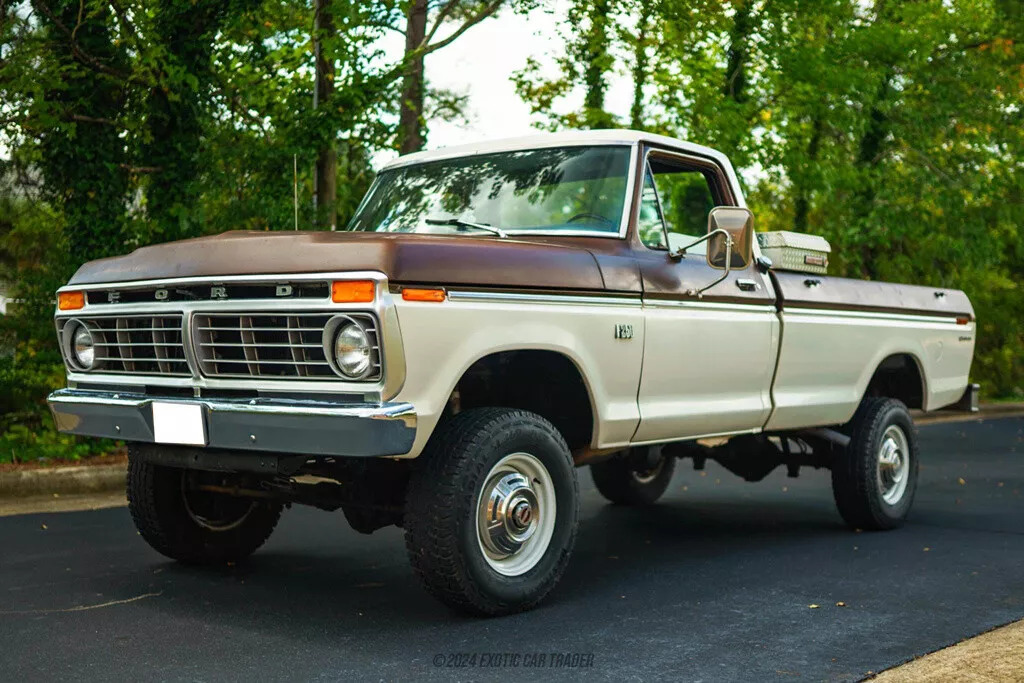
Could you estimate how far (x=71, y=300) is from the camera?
5.64m

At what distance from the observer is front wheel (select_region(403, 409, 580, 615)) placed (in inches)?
192

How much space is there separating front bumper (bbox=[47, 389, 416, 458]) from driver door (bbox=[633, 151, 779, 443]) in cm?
168

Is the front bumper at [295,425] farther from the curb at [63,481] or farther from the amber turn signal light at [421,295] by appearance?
the curb at [63,481]

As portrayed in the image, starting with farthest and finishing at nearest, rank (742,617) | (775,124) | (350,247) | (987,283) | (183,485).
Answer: (987,283)
(775,124)
(183,485)
(742,617)
(350,247)

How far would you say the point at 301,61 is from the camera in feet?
40.1

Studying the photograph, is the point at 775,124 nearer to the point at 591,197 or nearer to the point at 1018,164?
the point at 1018,164

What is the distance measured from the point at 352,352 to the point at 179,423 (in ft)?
2.91

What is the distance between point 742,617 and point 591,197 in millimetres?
2180

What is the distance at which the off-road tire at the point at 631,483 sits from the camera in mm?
8609

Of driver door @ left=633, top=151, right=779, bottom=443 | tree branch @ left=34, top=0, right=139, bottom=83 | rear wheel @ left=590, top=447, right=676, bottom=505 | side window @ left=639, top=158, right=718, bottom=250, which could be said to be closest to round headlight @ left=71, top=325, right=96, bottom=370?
driver door @ left=633, top=151, right=779, bottom=443

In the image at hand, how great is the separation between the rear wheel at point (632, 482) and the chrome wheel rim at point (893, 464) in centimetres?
153

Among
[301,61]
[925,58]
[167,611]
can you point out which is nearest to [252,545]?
[167,611]

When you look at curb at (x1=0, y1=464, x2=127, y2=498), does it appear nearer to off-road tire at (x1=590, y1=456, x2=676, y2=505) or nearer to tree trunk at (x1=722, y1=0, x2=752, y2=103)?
off-road tire at (x1=590, y1=456, x2=676, y2=505)

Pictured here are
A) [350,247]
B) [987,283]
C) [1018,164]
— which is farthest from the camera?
[987,283]
